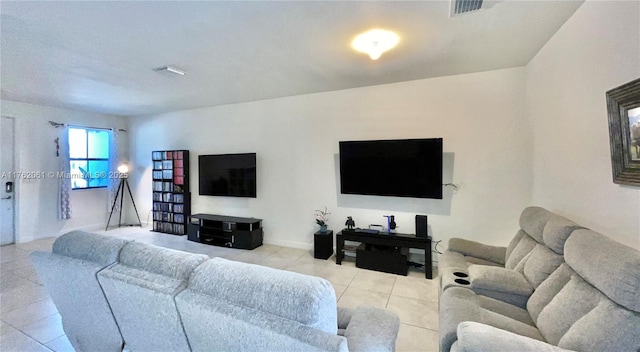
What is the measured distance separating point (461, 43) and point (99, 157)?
7.04 meters

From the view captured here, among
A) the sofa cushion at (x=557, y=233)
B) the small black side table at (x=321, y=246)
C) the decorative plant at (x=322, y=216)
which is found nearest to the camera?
the sofa cushion at (x=557, y=233)

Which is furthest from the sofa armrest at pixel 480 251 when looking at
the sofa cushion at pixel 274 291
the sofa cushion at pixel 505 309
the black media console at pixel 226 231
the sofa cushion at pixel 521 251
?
the black media console at pixel 226 231

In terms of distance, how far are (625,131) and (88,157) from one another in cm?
783

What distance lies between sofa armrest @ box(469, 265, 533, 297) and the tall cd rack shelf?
196 inches

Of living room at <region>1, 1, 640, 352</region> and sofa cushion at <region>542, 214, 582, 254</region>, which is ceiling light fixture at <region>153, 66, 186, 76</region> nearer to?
living room at <region>1, 1, 640, 352</region>

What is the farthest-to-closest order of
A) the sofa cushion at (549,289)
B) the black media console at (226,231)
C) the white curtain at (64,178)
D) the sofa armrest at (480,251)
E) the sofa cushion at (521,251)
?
the white curtain at (64,178), the black media console at (226,231), the sofa armrest at (480,251), the sofa cushion at (521,251), the sofa cushion at (549,289)

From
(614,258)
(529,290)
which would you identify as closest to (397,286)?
(529,290)

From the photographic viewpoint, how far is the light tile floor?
2109 millimetres

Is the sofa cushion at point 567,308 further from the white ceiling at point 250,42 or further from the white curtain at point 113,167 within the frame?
the white curtain at point 113,167

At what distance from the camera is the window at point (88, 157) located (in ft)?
17.8

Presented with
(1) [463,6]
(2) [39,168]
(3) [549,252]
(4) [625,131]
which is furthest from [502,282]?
(2) [39,168]

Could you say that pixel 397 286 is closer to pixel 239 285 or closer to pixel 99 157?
pixel 239 285

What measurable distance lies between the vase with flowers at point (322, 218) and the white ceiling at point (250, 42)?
1.88 m

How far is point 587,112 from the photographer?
6.33ft
